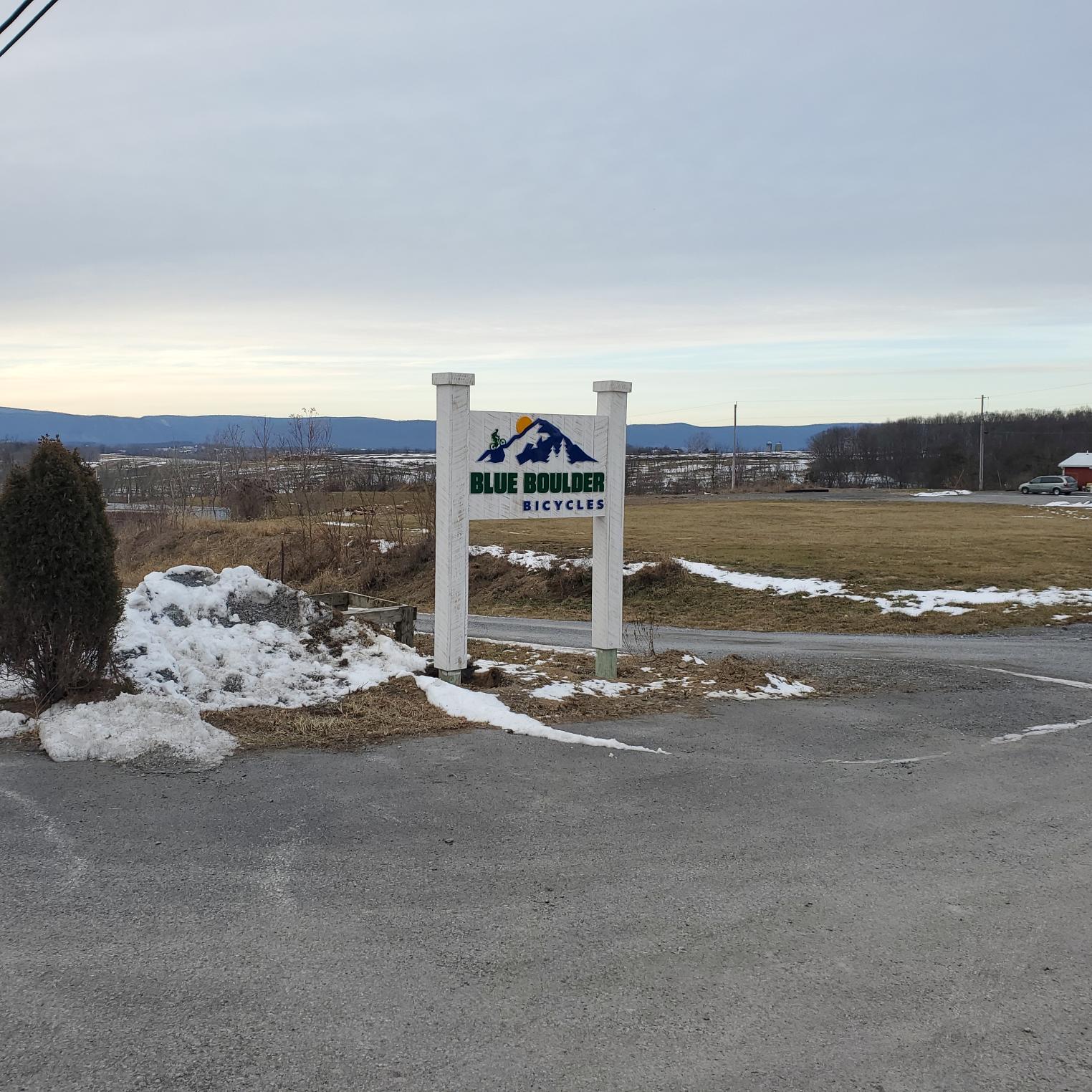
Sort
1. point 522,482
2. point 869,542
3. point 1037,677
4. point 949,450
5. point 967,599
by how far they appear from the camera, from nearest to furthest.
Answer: point 522,482, point 1037,677, point 967,599, point 869,542, point 949,450

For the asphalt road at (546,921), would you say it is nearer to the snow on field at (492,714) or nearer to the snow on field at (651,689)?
the snow on field at (492,714)

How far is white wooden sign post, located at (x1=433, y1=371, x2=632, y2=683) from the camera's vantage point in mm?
8672

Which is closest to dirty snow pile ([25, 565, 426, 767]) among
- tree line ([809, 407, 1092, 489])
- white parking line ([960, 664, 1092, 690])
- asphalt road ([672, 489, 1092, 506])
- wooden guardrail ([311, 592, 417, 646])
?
wooden guardrail ([311, 592, 417, 646])

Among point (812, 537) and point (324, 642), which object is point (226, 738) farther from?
point (812, 537)

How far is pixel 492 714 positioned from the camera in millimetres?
7730

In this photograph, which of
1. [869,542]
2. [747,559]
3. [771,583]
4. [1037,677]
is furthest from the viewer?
[869,542]

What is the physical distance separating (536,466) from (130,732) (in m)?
4.25

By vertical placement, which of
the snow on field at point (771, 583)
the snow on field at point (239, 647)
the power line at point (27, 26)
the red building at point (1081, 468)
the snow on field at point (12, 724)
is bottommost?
the snow on field at point (771, 583)

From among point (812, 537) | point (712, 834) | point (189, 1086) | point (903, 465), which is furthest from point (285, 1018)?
point (903, 465)

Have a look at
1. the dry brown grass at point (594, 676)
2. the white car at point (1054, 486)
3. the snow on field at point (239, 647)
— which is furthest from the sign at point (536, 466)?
the white car at point (1054, 486)

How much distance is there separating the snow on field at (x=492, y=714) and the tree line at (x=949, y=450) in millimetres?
68653

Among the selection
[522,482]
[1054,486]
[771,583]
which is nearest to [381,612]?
[522,482]

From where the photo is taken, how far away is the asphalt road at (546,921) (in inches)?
130

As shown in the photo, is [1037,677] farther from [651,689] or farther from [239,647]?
[239,647]
